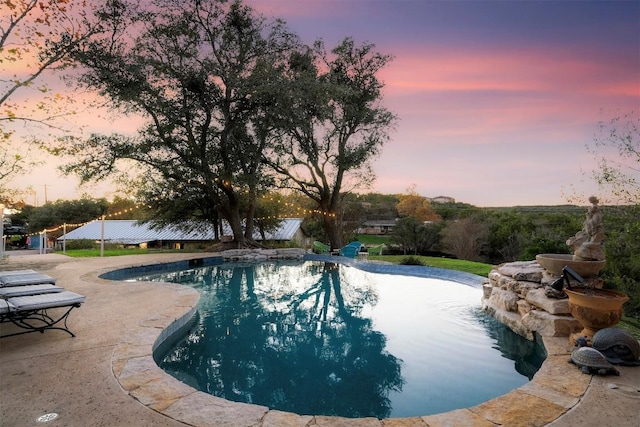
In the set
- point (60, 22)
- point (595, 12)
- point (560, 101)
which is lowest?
point (560, 101)

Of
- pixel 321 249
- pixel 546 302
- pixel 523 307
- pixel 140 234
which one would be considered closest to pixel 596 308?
pixel 546 302

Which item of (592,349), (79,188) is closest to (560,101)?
(592,349)

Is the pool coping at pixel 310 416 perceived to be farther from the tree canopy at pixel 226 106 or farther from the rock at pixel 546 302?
the tree canopy at pixel 226 106

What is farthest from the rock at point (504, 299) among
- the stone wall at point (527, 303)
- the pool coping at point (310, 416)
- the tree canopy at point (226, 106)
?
the tree canopy at point (226, 106)

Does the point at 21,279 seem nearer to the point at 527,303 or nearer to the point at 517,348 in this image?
the point at 517,348

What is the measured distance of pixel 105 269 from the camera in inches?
382

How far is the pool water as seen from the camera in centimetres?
343

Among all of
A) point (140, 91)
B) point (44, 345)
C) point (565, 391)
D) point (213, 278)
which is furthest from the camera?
point (140, 91)

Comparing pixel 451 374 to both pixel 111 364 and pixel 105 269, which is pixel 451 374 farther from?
pixel 105 269

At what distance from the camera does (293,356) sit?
174 inches

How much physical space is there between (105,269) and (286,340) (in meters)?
7.30

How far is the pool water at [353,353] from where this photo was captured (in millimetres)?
3432

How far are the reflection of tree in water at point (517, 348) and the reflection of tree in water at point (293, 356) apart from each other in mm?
1540

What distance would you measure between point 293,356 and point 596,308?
3.46 metres
